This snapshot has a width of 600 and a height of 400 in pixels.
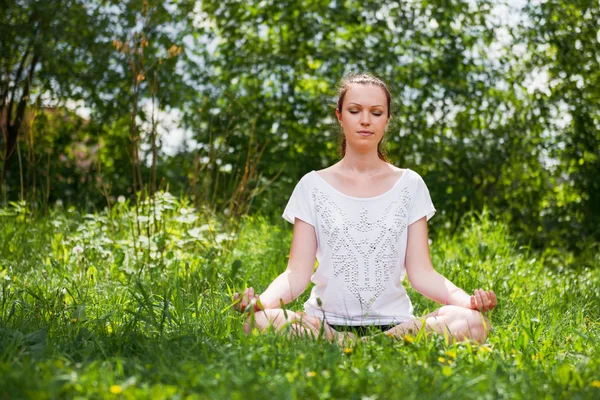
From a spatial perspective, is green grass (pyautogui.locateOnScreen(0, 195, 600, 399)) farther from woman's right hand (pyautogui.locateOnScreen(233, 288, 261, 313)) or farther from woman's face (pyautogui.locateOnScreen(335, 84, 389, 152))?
woman's face (pyautogui.locateOnScreen(335, 84, 389, 152))

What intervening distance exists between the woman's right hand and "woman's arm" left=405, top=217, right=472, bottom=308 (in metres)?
0.65

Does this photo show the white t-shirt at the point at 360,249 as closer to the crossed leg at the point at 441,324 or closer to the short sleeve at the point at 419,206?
the short sleeve at the point at 419,206

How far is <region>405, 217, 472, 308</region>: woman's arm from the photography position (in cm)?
272

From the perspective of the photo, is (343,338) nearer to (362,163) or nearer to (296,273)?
(296,273)

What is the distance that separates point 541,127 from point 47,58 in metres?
4.40

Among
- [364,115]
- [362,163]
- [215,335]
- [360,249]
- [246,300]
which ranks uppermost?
[364,115]

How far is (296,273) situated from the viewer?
2.77 m

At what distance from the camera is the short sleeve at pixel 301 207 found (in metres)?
2.87

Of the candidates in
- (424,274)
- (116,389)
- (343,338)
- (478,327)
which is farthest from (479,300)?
(116,389)

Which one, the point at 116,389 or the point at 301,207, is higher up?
the point at 301,207

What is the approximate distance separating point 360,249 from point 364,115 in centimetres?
52

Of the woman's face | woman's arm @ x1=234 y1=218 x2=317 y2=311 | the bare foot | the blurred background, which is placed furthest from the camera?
the blurred background

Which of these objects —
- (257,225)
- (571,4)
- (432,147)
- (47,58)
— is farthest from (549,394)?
(47,58)

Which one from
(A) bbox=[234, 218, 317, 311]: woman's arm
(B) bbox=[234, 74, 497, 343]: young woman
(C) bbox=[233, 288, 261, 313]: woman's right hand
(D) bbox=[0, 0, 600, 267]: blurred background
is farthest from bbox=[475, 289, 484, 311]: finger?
(D) bbox=[0, 0, 600, 267]: blurred background
